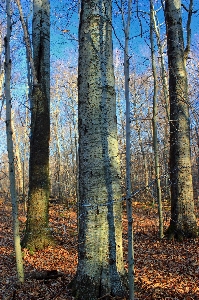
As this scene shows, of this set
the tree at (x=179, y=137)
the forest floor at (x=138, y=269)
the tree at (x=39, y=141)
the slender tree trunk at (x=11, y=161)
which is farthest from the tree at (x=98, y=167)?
the tree at (x=179, y=137)

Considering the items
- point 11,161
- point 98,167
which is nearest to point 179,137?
point 98,167

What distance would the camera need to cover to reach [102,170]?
352 cm

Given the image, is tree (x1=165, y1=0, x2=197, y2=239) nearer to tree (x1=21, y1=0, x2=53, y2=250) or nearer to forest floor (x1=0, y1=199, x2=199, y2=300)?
forest floor (x1=0, y1=199, x2=199, y2=300)

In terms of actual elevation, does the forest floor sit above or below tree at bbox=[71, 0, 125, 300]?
below

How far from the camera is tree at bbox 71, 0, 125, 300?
3.42 metres

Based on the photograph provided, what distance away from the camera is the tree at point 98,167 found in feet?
11.2

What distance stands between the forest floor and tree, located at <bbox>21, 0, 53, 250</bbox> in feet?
1.69

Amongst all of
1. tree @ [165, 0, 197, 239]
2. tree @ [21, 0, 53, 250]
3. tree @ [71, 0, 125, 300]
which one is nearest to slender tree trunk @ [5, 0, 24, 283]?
tree @ [71, 0, 125, 300]

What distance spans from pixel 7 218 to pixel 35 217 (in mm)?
6770

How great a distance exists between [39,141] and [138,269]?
3.94 m

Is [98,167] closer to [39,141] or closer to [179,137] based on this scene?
[39,141]

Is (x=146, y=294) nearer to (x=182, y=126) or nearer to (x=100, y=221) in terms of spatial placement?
(x=100, y=221)

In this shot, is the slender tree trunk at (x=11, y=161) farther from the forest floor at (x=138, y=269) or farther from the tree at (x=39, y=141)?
the tree at (x=39, y=141)

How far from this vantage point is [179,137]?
7.24 meters
